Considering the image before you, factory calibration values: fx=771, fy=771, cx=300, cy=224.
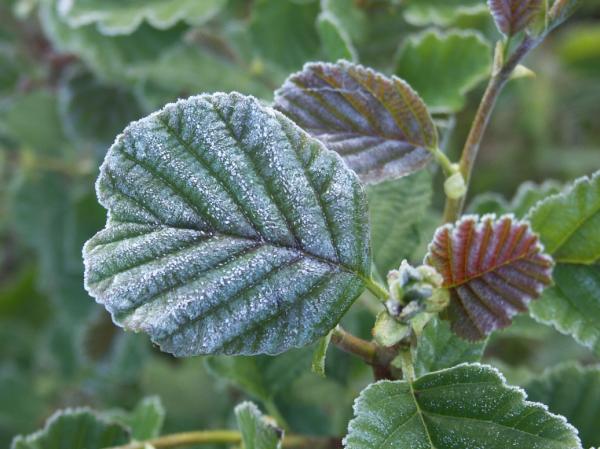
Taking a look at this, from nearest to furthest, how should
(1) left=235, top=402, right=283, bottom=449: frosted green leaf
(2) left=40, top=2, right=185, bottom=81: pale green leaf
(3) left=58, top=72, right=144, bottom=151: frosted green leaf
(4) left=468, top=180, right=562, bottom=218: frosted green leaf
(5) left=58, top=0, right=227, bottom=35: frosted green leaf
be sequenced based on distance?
(1) left=235, top=402, right=283, bottom=449: frosted green leaf
(4) left=468, top=180, right=562, bottom=218: frosted green leaf
(5) left=58, top=0, right=227, bottom=35: frosted green leaf
(2) left=40, top=2, right=185, bottom=81: pale green leaf
(3) left=58, top=72, right=144, bottom=151: frosted green leaf

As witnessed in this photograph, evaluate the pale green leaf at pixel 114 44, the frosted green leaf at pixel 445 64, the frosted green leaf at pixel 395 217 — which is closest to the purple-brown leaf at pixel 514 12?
the frosted green leaf at pixel 395 217

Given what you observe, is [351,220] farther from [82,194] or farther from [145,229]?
[82,194]

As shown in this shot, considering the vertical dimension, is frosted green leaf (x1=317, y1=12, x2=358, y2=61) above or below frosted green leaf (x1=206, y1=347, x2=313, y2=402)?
above

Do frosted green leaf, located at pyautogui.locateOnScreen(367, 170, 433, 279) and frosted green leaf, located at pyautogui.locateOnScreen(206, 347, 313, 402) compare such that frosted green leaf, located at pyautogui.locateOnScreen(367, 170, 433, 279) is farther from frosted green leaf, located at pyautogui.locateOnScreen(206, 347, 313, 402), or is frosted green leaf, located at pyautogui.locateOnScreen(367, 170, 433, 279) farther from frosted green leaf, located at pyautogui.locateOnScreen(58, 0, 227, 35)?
frosted green leaf, located at pyautogui.locateOnScreen(58, 0, 227, 35)

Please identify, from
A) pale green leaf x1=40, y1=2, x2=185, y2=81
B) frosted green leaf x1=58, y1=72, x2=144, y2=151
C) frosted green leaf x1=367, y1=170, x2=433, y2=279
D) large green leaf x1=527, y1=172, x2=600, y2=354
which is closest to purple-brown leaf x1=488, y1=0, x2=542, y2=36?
large green leaf x1=527, y1=172, x2=600, y2=354

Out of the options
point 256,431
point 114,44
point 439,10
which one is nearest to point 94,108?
point 114,44

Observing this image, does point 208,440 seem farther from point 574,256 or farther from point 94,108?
point 94,108

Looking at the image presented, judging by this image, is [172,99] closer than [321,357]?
No

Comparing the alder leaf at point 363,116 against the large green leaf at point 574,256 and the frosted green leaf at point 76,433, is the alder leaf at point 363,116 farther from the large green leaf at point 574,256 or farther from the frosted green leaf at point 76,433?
Result: the frosted green leaf at point 76,433
